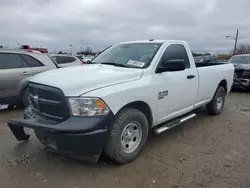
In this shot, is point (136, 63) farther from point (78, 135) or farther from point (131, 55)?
point (78, 135)

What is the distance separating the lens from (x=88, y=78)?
3281mm

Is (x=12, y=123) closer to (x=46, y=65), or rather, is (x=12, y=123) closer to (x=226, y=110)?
(x=46, y=65)

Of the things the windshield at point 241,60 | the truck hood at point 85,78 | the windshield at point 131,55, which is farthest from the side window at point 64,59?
the windshield at point 241,60

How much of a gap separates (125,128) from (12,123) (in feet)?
5.17

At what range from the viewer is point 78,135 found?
294 centimetres

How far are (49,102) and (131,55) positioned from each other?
176 cm

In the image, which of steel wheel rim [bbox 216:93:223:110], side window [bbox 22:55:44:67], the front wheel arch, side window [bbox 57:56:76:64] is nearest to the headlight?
the front wheel arch

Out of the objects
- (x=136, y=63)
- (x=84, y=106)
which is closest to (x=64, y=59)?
(x=136, y=63)

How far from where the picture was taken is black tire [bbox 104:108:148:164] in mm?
3266

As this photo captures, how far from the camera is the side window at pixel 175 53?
172 inches

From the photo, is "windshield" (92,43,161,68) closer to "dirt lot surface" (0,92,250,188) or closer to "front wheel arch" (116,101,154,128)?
"front wheel arch" (116,101,154,128)

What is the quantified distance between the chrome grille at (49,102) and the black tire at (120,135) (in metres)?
0.64

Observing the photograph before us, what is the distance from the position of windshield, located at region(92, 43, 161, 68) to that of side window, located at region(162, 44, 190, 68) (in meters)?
0.20

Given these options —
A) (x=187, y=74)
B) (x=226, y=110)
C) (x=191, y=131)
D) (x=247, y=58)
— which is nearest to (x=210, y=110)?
(x=226, y=110)
